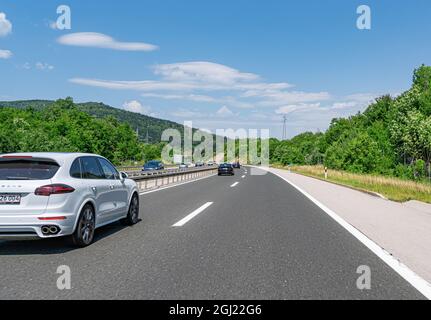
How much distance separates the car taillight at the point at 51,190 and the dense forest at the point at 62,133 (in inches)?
2549

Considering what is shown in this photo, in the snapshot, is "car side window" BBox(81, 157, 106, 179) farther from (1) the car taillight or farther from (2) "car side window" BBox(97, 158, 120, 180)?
(1) the car taillight

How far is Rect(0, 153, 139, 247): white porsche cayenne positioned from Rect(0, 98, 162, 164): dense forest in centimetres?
6399

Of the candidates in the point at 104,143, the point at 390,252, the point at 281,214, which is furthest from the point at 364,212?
the point at 104,143

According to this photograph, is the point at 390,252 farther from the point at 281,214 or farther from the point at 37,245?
the point at 37,245

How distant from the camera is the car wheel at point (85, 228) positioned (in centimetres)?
654

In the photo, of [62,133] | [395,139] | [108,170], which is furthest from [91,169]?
[62,133]

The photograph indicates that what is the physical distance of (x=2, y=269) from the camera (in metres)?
5.37

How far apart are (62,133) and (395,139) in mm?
63403

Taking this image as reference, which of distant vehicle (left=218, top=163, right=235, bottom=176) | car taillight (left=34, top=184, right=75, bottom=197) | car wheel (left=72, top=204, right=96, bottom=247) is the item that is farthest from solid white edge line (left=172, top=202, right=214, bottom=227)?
distant vehicle (left=218, top=163, right=235, bottom=176)

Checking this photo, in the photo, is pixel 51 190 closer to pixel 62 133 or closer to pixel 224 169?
pixel 224 169

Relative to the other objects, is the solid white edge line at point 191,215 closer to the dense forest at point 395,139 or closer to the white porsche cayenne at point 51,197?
the white porsche cayenne at point 51,197

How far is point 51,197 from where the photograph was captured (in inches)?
241

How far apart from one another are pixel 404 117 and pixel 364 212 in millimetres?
53687

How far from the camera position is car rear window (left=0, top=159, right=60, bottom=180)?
6.36 meters
